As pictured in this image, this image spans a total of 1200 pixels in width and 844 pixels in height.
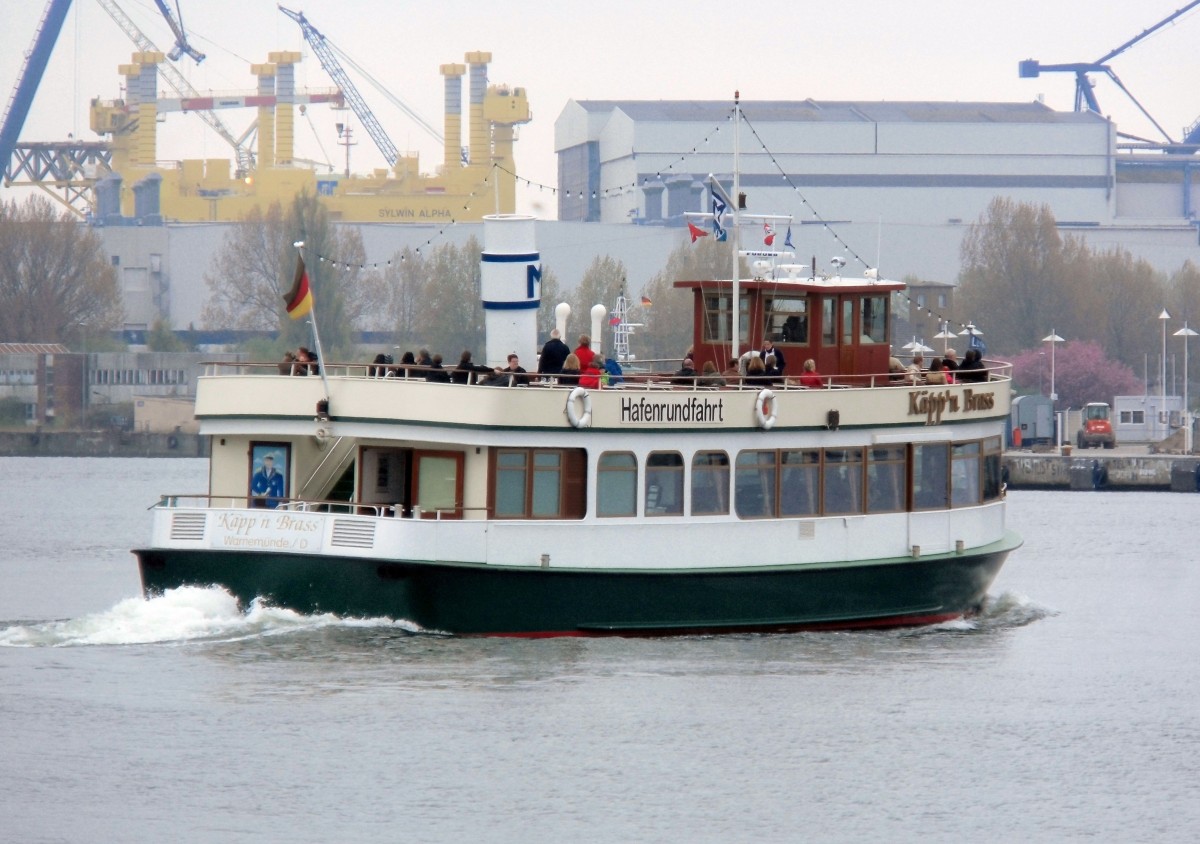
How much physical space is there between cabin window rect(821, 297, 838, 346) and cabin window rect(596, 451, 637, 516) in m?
4.51

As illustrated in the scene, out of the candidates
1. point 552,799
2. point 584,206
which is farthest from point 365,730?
point 584,206

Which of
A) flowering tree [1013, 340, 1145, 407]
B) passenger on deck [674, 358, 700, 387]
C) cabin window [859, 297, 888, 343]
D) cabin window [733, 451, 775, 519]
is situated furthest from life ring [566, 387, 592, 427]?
flowering tree [1013, 340, 1145, 407]

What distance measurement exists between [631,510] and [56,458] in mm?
67041

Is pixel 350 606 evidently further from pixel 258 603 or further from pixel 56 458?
pixel 56 458

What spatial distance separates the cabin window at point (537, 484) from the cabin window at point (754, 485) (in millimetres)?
2133

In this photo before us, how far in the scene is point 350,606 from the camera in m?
25.0

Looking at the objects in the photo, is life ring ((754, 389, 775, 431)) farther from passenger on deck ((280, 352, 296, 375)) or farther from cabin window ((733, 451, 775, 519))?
passenger on deck ((280, 352, 296, 375))

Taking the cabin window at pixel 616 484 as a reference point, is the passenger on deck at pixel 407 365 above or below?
above

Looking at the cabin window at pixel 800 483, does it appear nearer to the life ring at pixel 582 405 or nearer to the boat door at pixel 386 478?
the life ring at pixel 582 405

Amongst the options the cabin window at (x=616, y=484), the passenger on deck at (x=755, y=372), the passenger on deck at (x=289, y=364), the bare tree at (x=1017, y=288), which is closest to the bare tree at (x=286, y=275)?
the bare tree at (x=1017, y=288)

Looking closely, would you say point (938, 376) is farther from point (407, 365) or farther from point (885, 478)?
point (407, 365)

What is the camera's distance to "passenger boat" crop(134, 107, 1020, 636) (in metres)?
25.0

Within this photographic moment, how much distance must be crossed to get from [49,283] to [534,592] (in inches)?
3347

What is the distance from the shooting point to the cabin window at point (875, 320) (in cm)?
2939
